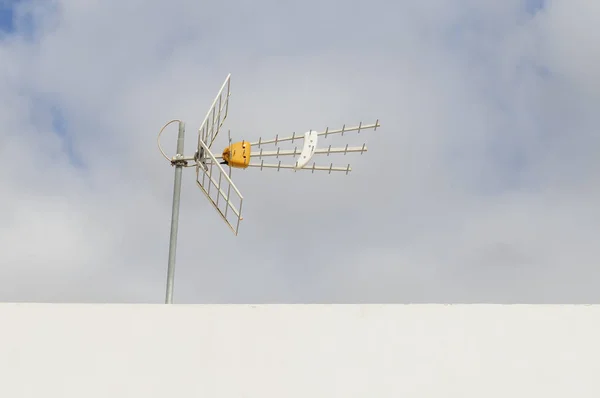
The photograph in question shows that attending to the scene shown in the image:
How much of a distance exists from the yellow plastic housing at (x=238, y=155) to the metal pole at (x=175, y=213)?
350 mm

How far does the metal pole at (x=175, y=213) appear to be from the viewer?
18.2 feet

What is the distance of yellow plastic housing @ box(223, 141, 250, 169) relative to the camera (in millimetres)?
5957
